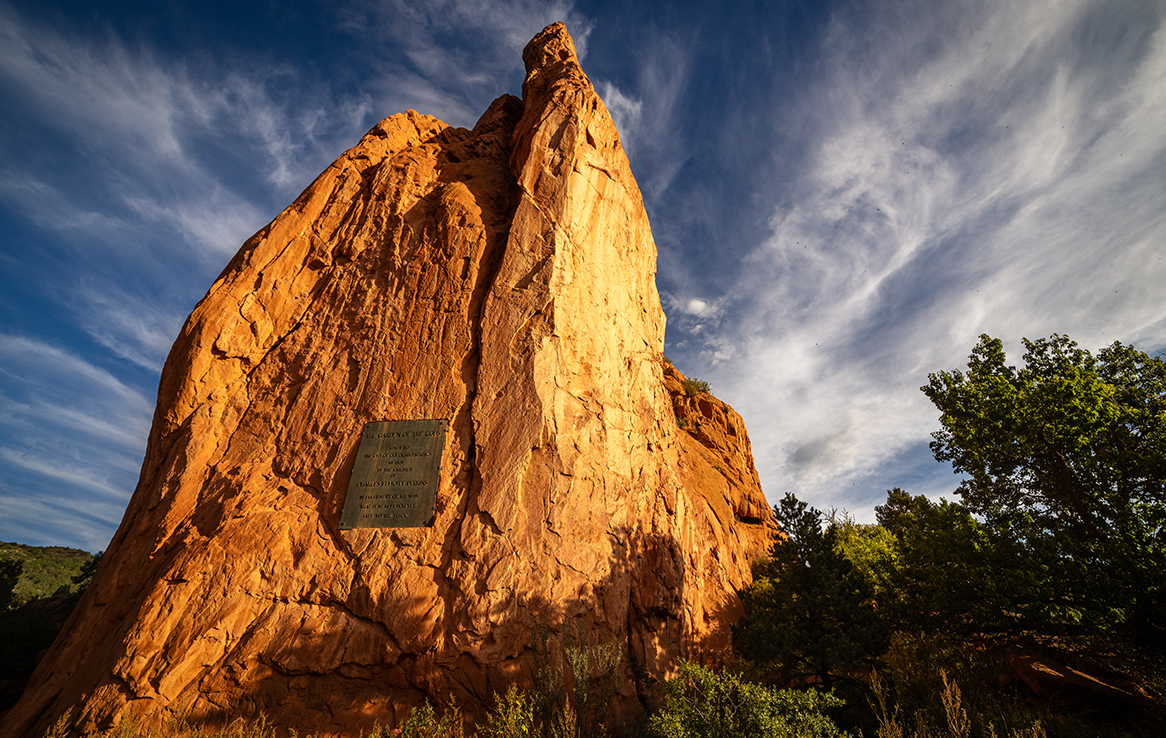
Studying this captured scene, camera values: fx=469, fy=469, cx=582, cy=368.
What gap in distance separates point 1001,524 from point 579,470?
1086cm

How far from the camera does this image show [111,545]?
1152 cm

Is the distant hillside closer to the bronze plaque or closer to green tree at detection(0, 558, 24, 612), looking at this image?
green tree at detection(0, 558, 24, 612)

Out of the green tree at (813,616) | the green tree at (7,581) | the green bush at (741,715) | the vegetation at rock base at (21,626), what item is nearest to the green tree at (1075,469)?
the green tree at (813,616)

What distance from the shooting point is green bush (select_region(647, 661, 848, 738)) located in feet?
19.3

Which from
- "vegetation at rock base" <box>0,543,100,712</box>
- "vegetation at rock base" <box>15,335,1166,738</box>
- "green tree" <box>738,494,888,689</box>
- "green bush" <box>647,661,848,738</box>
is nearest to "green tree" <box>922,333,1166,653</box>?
"vegetation at rock base" <box>15,335,1166,738</box>

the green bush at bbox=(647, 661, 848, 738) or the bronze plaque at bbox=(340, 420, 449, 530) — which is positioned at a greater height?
the bronze plaque at bbox=(340, 420, 449, 530)

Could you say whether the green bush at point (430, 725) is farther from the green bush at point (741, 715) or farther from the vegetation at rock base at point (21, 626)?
the vegetation at rock base at point (21, 626)

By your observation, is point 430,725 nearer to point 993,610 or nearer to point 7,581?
point 993,610

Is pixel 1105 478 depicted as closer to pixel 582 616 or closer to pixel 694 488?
pixel 694 488

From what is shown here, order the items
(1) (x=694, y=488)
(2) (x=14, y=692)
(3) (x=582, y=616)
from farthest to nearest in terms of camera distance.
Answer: (1) (x=694, y=488) < (2) (x=14, y=692) < (3) (x=582, y=616)

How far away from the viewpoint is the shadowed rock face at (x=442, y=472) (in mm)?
8914

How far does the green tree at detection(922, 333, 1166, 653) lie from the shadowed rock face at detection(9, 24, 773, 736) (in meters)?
7.85

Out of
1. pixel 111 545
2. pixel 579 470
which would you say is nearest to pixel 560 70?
pixel 579 470

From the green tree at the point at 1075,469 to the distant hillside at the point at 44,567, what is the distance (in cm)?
5307
